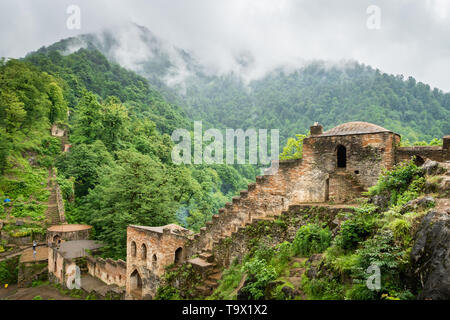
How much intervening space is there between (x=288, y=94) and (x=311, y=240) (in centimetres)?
10352

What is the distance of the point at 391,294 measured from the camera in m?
5.46

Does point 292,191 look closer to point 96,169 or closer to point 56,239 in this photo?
point 56,239

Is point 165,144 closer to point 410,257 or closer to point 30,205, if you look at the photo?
point 30,205

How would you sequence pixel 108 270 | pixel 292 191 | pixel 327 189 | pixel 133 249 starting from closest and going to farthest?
pixel 327 189 → pixel 292 191 → pixel 133 249 → pixel 108 270

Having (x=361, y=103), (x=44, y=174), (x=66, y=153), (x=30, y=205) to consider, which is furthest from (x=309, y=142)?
(x=361, y=103)

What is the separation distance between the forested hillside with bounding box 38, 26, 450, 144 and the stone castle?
48115 millimetres

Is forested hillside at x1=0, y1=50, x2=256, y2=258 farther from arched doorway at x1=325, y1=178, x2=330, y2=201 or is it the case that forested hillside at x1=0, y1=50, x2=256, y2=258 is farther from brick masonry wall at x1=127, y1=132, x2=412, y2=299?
arched doorway at x1=325, y1=178, x2=330, y2=201

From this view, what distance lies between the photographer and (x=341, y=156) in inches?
526

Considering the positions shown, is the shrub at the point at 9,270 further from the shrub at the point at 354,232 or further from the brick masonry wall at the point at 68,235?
the shrub at the point at 354,232

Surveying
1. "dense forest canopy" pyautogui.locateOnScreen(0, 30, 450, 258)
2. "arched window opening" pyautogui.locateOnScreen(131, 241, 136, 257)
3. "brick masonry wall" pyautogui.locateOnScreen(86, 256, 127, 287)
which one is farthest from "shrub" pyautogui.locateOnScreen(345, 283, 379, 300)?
"dense forest canopy" pyautogui.locateOnScreen(0, 30, 450, 258)

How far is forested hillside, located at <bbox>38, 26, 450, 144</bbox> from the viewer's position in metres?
73.6

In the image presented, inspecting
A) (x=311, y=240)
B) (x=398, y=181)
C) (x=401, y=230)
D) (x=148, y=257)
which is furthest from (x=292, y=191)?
(x=148, y=257)

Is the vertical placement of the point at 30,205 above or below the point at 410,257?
below

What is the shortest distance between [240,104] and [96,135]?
256 ft
